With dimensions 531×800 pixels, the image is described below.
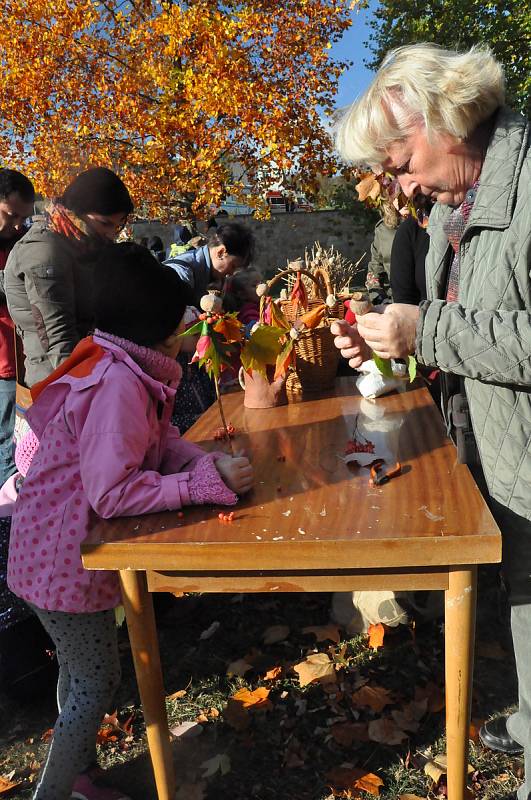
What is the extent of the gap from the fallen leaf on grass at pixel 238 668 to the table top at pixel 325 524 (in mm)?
1056

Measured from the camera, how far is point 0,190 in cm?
297

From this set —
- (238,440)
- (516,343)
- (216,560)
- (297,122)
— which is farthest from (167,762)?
(297,122)

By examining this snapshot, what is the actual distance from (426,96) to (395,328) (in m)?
0.49

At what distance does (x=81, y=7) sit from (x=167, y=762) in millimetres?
10031

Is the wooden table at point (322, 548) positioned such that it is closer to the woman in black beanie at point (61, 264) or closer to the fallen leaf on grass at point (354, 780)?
the fallen leaf on grass at point (354, 780)

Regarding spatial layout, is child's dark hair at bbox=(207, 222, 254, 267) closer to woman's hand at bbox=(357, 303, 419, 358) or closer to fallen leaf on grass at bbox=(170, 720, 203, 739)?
woman's hand at bbox=(357, 303, 419, 358)

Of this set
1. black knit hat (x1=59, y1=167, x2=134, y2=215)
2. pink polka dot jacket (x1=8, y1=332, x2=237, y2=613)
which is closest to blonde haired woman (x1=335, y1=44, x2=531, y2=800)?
pink polka dot jacket (x1=8, y1=332, x2=237, y2=613)


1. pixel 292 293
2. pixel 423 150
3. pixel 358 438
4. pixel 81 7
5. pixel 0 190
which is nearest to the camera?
pixel 423 150

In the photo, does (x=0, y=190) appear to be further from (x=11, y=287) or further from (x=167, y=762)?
(x=167, y=762)

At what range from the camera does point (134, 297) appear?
157cm

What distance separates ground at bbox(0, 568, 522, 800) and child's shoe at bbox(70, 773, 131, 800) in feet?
0.34

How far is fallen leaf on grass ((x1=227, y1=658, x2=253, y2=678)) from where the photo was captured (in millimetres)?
2441

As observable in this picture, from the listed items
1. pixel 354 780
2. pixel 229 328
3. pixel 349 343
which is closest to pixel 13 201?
pixel 229 328

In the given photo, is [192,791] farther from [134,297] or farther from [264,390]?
[134,297]
